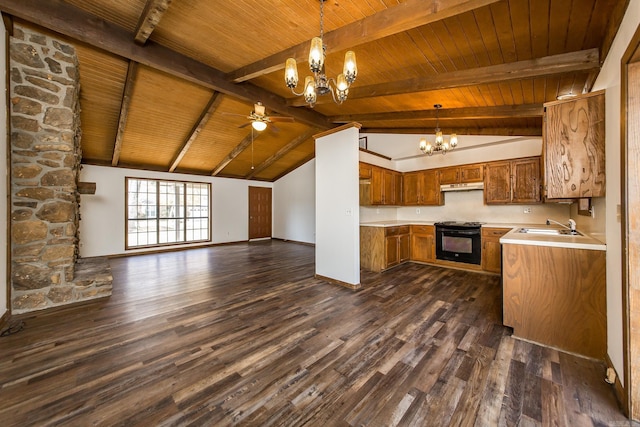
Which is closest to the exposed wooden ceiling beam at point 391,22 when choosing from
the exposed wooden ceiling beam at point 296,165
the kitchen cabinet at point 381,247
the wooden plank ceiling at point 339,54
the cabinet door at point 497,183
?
the wooden plank ceiling at point 339,54

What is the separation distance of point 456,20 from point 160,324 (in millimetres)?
4326

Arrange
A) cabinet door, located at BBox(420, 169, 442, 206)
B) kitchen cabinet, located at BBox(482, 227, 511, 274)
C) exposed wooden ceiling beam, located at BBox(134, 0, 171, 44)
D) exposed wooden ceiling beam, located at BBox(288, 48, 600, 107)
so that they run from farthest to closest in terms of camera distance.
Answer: cabinet door, located at BBox(420, 169, 442, 206), kitchen cabinet, located at BBox(482, 227, 511, 274), exposed wooden ceiling beam, located at BBox(134, 0, 171, 44), exposed wooden ceiling beam, located at BBox(288, 48, 600, 107)

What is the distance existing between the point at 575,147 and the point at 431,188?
11.2 ft

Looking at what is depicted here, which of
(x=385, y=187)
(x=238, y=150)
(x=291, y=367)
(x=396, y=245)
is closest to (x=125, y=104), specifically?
(x=238, y=150)

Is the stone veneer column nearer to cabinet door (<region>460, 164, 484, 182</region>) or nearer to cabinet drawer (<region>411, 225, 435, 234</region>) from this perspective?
cabinet drawer (<region>411, 225, 435, 234</region>)

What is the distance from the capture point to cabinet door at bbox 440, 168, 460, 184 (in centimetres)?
517

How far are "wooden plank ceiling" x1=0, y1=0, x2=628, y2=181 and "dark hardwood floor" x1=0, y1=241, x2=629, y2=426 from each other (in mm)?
2735

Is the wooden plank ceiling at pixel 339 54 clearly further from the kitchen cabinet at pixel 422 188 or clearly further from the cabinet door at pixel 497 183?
the kitchen cabinet at pixel 422 188

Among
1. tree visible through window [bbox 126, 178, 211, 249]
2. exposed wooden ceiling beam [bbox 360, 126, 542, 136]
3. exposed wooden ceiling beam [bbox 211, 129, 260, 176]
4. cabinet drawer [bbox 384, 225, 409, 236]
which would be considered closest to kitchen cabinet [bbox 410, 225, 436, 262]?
cabinet drawer [bbox 384, 225, 409, 236]

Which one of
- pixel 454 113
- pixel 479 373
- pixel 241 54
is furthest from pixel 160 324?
pixel 454 113

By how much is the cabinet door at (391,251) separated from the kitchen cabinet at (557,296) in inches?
94.3

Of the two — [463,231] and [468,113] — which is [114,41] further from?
[463,231]

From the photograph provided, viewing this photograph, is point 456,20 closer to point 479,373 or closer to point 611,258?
point 611,258

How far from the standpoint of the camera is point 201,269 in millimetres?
5145
